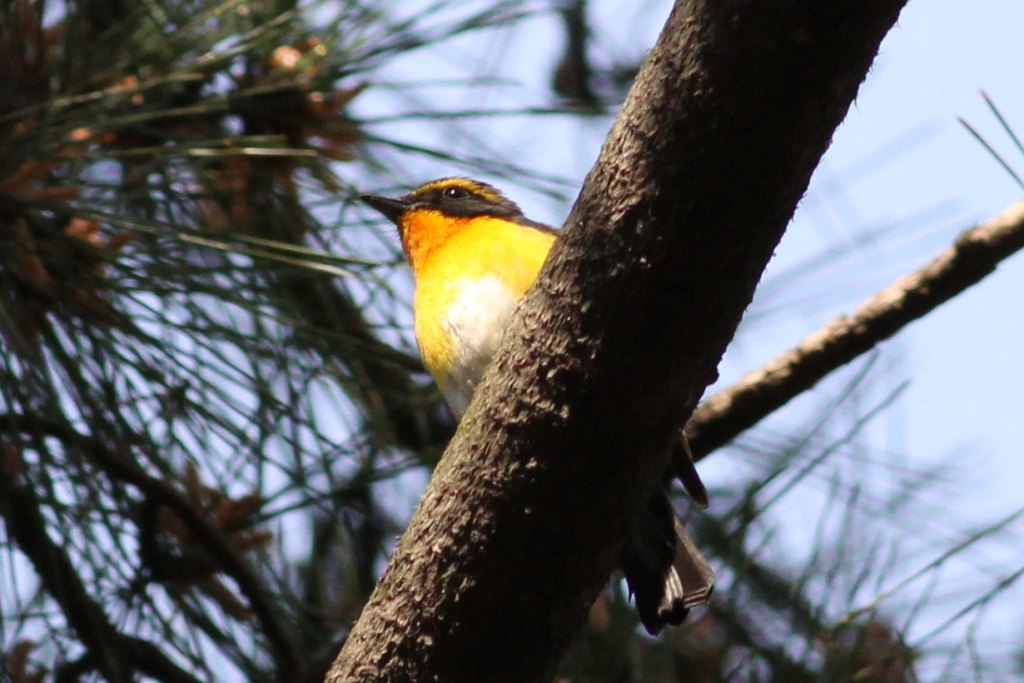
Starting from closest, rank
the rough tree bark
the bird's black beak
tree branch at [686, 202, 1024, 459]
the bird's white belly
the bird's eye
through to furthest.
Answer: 1. the rough tree bark
2. tree branch at [686, 202, 1024, 459]
3. the bird's white belly
4. the bird's black beak
5. the bird's eye

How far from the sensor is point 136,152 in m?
2.65

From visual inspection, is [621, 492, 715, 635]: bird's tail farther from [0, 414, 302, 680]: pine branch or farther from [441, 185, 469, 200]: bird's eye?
[441, 185, 469, 200]: bird's eye

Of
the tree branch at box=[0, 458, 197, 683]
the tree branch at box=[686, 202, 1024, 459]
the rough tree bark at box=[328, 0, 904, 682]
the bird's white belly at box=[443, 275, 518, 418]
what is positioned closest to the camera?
the rough tree bark at box=[328, 0, 904, 682]

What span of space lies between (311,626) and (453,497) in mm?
1430

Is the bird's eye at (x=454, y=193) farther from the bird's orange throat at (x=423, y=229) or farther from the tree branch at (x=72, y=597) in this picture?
the tree branch at (x=72, y=597)

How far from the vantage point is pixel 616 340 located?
174cm

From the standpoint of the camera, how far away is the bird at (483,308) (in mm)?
2654

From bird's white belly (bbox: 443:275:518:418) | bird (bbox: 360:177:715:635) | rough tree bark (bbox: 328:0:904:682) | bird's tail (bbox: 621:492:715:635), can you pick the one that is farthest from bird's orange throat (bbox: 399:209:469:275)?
rough tree bark (bbox: 328:0:904:682)

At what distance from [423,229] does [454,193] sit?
0.19 meters

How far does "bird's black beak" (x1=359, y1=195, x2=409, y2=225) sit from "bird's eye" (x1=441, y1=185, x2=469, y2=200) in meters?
0.16

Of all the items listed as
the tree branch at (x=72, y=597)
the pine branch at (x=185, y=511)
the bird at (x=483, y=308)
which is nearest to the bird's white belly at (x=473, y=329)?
the bird at (x=483, y=308)

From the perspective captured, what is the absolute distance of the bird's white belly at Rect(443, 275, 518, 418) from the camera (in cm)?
288

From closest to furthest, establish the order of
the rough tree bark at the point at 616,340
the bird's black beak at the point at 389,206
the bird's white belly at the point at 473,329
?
the rough tree bark at the point at 616,340 < the bird's white belly at the point at 473,329 < the bird's black beak at the point at 389,206

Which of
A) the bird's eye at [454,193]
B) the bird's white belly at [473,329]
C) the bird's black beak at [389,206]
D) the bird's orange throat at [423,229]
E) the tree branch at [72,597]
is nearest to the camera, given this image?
the tree branch at [72,597]
